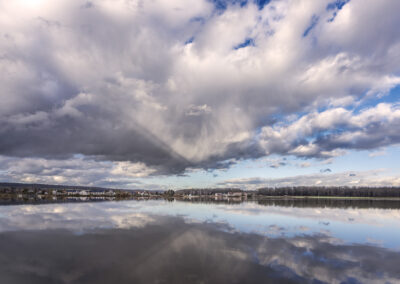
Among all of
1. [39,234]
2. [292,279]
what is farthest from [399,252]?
[39,234]

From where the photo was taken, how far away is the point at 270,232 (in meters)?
25.6

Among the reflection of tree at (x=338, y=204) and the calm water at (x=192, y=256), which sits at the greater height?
the calm water at (x=192, y=256)

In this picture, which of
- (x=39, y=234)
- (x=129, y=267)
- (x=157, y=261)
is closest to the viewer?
(x=129, y=267)

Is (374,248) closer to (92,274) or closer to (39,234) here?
(92,274)

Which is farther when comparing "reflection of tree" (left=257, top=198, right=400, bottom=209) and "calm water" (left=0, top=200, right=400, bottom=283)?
"reflection of tree" (left=257, top=198, right=400, bottom=209)

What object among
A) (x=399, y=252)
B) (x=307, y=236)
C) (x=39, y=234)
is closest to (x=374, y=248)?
(x=399, y=252)

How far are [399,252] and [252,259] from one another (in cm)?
1295

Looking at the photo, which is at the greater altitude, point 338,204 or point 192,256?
point 192,256

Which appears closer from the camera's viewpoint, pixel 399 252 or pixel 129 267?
pixel 129 267

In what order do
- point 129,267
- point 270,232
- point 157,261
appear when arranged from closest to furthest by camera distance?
1. point 129,267
2. point 157,261
3. point 270,232

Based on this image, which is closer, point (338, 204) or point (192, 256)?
point (192, 256)

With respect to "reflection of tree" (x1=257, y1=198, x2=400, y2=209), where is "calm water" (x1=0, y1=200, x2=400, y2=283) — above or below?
above

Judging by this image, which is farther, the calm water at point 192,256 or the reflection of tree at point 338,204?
the reflection of tree at point 338,204

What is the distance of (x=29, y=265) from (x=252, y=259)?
45.5 feet
